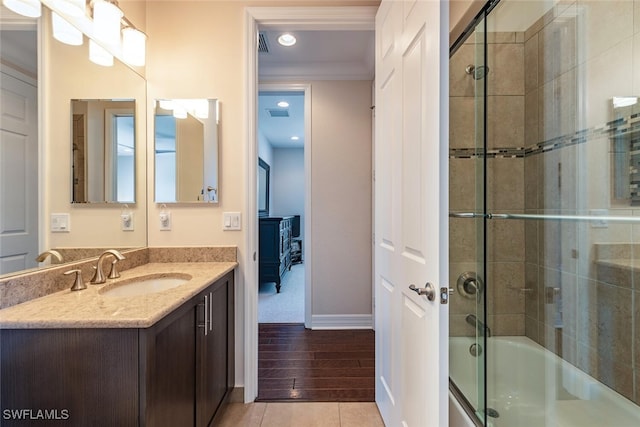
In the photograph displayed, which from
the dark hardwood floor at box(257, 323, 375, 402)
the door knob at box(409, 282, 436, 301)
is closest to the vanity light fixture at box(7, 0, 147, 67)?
the door knob at box(409, 282, 436, 301)

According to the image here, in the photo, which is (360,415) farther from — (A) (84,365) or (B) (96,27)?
(B) (96,27)

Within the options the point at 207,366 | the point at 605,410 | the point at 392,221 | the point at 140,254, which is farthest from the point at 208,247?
the point at 605,410

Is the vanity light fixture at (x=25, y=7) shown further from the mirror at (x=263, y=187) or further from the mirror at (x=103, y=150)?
the mirror at (x=263, y=187)

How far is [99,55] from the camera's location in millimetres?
1517

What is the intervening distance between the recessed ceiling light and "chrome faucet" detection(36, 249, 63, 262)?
223 centimetres

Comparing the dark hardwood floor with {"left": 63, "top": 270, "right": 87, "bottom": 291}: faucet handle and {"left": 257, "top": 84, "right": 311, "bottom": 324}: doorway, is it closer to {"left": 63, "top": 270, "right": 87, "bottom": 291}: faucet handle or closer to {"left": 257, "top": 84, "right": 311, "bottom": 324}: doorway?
{"left": 257, "top": 84, "right": 311, "bottom": 324}: doorway

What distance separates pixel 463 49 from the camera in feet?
5.39

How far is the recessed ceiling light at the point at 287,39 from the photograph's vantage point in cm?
245

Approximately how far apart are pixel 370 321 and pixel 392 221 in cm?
188

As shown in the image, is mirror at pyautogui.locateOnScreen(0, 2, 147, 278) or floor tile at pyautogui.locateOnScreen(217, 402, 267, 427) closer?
mirror at pyautogui.locateOnScreen(0, 2, 147, 278)

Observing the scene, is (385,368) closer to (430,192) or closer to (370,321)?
(430,192)

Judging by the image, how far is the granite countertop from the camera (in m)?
0.89

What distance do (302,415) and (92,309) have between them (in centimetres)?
135

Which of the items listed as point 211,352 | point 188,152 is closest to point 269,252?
point 188,152
